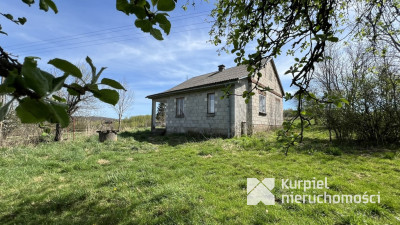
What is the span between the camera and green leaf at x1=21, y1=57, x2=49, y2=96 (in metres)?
0.33

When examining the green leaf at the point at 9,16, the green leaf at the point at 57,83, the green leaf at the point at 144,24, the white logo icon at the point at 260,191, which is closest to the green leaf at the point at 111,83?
the green leaf at the point at 57,83

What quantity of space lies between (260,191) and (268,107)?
10.3m

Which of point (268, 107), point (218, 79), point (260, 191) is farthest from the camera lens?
point (268, 107)

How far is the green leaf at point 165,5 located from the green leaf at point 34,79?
434 mm

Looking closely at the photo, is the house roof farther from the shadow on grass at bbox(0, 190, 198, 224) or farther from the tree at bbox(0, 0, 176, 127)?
the tree at bbox(0, 0, 176, 127)

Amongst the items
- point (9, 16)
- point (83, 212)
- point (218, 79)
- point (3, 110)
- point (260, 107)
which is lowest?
point (83, 212)

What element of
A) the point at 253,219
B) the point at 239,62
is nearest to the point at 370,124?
the point at 253,219

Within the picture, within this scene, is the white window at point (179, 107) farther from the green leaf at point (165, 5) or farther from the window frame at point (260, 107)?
the green leaf at point (165, 5)

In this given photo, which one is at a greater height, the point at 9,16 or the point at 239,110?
the point at 239,110

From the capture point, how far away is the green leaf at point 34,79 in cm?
33

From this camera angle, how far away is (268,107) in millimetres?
12727

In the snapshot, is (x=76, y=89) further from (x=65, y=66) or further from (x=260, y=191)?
(x=260, y=191)

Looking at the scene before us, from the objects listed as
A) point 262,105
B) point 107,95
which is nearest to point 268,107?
point 262,105

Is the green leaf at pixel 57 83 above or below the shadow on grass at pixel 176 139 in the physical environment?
above
